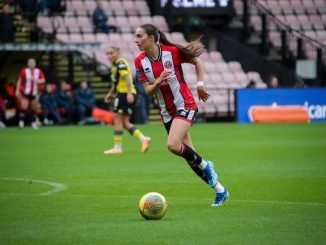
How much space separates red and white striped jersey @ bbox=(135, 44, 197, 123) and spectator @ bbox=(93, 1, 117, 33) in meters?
24.7

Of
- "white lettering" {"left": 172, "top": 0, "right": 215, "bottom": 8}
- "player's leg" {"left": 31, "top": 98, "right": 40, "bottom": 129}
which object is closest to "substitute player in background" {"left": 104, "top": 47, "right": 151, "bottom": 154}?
"player's leg" {"left": 31, "top": 98, "right": 40, "bottom": 129}

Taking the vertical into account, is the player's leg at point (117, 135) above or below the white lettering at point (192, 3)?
below

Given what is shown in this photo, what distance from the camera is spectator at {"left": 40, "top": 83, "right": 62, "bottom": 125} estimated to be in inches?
1324

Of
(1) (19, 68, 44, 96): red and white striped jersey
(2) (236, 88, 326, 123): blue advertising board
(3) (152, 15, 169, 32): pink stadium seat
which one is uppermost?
(3) (152, 15, 169, 32): pink stadium seat

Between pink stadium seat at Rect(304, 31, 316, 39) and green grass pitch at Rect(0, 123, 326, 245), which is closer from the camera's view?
green grass pitch at Rect(0, 123, 326, 245)

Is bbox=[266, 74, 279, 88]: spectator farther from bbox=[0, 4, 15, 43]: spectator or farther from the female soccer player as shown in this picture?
the female soccer player

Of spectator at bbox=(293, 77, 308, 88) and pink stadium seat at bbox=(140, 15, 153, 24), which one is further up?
pink stadium seat at bbox=(140, 15, 153, 24)

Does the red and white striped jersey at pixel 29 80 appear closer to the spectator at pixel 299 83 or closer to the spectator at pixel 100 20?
the spectator at pixel 100 20

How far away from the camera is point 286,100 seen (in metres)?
35.0

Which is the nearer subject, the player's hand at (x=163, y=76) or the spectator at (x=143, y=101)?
the player's hand at (x=163, y=76)

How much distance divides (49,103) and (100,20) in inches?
181

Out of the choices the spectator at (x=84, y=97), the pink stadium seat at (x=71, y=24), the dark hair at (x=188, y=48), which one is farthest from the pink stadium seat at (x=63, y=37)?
the dark hair at (x=188, y=48)

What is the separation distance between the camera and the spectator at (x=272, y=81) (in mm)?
35531

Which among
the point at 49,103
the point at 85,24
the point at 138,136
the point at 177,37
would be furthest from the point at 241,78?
the point at 138,136
